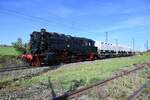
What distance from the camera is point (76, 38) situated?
110ft

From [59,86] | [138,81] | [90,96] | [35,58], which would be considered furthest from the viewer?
[35,58]

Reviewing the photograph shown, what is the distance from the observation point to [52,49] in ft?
89.8

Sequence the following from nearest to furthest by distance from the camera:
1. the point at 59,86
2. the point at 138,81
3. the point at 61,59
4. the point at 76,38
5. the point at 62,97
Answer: the point at 62,97
the point at 59,86
the point at 138,81
the point at 61,59
the point at 76,38

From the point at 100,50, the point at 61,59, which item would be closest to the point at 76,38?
the point at 61,59

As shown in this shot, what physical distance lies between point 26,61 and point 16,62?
853 centimetres

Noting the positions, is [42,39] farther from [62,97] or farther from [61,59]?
[62,97]

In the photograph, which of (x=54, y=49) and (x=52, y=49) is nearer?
(x=52, y=49)

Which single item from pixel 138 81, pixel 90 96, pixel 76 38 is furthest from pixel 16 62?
pixel 90 96

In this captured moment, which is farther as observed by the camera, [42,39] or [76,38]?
[76,38]

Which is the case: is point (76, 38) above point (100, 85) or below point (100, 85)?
above

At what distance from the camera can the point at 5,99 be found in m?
9.22

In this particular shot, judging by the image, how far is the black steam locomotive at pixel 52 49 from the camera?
2607 centimetres

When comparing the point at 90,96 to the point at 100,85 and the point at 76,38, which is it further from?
the point at 76,38

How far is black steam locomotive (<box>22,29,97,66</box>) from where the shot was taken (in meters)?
26.1
